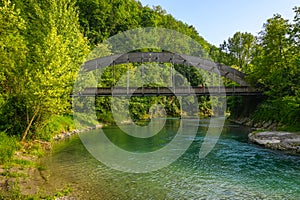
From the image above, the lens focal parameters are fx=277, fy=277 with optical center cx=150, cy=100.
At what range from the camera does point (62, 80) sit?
19.3 meters

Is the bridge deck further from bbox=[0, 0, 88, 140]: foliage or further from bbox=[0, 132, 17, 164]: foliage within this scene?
bbox=[0, 132, 17, 164]: foliage

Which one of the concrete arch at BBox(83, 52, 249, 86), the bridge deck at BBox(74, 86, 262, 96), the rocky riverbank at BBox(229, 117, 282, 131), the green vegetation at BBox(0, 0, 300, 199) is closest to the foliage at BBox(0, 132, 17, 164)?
the green vegetation at BBox(0, 0, 300, 199)

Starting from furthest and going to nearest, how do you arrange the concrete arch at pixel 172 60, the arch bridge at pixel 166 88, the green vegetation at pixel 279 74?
the concrete arch at pixel 172 60 < the arch bridge at pixel 166 88 < the green vegetation at pixel 279 74

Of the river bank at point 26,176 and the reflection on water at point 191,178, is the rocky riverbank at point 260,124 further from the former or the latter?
the river bank at point 26,176

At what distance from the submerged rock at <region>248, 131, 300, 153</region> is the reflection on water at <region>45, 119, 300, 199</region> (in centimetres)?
171

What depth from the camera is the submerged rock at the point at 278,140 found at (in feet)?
71.6

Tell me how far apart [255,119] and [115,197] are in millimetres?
34146

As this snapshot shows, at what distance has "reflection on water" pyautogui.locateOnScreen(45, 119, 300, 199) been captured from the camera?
1188 centimetres

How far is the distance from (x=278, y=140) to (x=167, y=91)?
18828mm

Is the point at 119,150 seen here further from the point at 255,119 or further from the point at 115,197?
the point at 255,119

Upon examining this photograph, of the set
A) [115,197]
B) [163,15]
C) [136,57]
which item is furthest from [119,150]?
[163,15]

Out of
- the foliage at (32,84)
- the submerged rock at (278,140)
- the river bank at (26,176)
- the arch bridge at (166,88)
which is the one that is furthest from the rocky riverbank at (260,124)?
the river bank at (26,176)

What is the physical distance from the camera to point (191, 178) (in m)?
14.4

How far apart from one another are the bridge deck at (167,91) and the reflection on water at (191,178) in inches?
715
